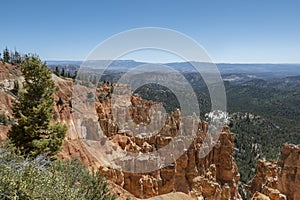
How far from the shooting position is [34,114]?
12.6 meters

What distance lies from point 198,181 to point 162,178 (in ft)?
8.31

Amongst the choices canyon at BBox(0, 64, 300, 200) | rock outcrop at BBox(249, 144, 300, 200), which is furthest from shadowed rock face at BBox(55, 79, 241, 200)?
rock outcrop at BBox(249, 144, 300, 200)

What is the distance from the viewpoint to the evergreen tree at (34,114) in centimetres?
1242

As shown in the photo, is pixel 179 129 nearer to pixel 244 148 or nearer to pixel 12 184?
pixel 12 184

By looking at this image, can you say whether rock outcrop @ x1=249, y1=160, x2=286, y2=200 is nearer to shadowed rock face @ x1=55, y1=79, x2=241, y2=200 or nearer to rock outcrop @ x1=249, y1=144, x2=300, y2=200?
rock outcrop @ x1=249, y1=144, x2=300, y2=200

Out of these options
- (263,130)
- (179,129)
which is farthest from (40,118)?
(263,130)

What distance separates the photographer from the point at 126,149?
23656mm

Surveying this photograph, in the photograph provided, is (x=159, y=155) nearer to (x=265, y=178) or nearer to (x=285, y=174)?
(x=265, y=178)

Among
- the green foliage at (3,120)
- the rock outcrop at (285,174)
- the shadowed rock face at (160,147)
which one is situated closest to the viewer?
the shadowed rock face at (160,147)

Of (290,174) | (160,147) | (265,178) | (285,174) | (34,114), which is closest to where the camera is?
(34,114)

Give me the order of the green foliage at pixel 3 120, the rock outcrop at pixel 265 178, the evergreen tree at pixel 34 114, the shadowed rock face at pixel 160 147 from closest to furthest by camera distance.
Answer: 1. the evergreen tree at pixel 34 114
2. the shadowed rock face at pixel 160 147
3. the green foliage at pixel 3 120
4. the rock outcrop at pixel 265 178

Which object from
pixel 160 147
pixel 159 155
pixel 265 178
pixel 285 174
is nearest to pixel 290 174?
pixel 285 174

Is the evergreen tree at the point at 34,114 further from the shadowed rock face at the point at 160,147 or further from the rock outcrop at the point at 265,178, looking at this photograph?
the rock outcrop at the point at 265,178

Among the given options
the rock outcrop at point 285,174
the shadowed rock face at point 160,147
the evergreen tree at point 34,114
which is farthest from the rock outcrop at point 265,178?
the evergreen tree at point 34,114
